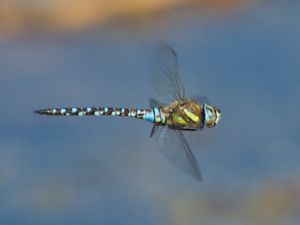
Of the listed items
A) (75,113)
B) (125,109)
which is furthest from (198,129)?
(75,113)

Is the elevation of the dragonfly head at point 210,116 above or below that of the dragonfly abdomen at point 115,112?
below

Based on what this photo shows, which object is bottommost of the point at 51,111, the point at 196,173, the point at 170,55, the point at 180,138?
the point at 196,173

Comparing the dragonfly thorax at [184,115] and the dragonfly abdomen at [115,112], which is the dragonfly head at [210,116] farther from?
the dragonfly abdomen at [115,112]

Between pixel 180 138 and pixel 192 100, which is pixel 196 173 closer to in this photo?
pixel 180 138

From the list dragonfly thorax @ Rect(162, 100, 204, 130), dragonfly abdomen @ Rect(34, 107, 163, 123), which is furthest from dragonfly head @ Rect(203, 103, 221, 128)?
dragonfly abdomen @ Rect(34, 107, 163, 123)

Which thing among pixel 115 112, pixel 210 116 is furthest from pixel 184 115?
pixel 115 112

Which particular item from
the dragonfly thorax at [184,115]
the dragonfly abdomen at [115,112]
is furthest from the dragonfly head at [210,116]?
the dragonfly abdomen at [115,112]

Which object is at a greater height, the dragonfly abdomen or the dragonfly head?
the dragonfly abdomen

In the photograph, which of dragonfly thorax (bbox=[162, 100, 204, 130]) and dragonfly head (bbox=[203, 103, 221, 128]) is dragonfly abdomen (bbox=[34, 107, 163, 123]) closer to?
dragonfly thorax (bbox=[162, 100, 204, 130])
